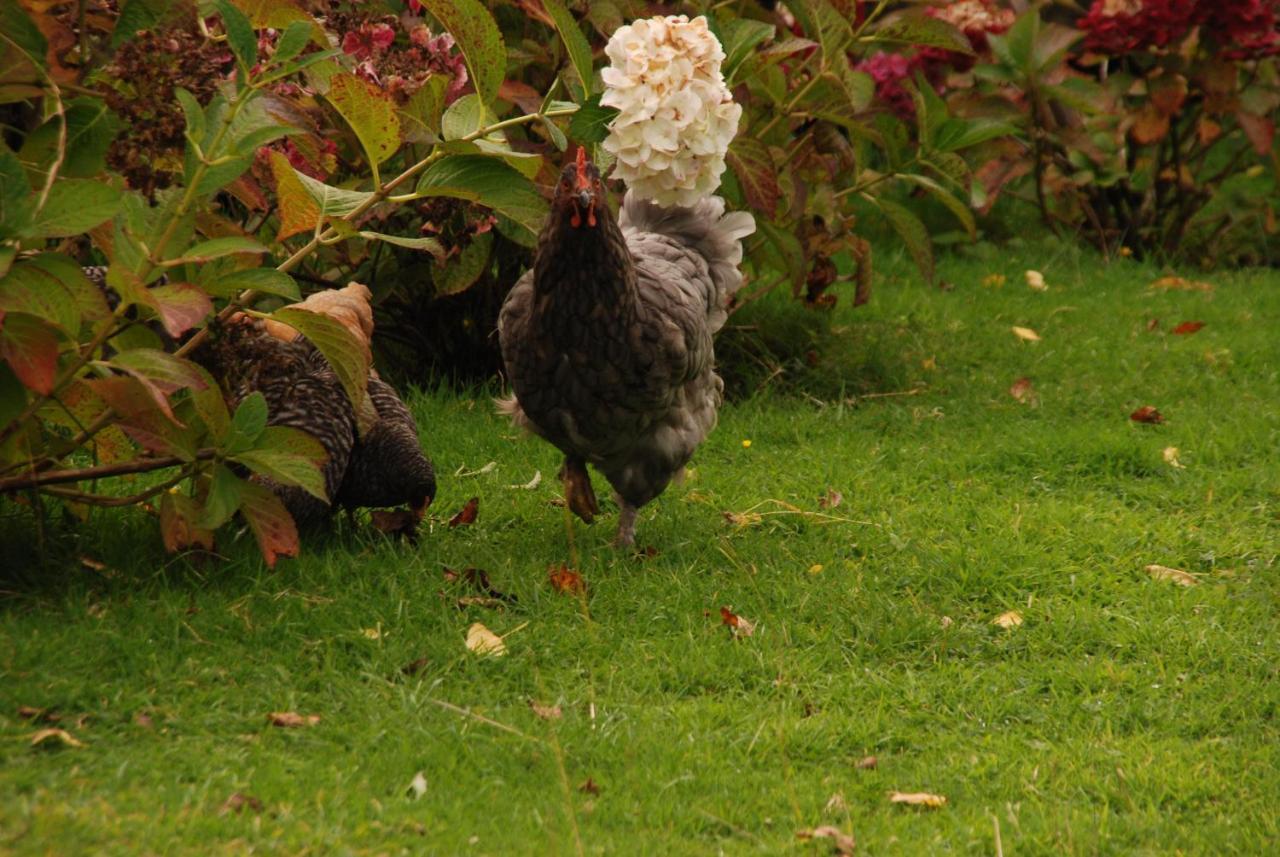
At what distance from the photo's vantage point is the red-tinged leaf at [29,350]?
9.68 ft

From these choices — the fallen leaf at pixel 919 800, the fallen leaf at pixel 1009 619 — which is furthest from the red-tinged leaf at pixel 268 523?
the fallen leaf at pixel 1009 619

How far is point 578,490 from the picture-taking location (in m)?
4.33

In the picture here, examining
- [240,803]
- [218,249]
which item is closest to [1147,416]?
[218,249]

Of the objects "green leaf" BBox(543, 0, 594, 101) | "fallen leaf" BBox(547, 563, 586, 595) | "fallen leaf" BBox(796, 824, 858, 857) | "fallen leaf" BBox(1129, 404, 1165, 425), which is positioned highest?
"green leaf" BBox(543, 0, 594, 101)

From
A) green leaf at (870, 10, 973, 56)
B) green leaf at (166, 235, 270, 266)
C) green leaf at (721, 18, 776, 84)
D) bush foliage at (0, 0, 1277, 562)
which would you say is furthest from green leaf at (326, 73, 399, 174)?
green leaf at (870, 10, 973, 56)

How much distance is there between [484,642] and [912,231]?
2769 millimetres

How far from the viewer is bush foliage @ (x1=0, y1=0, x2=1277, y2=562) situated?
3.05m

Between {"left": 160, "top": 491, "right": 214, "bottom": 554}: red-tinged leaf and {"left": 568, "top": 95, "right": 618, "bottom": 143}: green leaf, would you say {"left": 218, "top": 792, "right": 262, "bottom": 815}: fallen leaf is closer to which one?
{"left": 160, "top": 491, "right": 214, "bottom": 554}: red-tinged leaf

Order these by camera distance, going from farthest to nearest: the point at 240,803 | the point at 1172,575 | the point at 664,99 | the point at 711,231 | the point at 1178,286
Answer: the point at 1178,286 < the point at 711,231 < the point at 1172,575 < the point at 664,99 < the point at 240,803

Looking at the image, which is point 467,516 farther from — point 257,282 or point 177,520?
point 257,282

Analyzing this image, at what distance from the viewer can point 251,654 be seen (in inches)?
133

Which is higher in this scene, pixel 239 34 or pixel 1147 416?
pixel 239 34

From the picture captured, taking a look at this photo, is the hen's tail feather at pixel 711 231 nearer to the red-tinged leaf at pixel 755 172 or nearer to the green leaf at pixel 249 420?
the red-tinged leaf at pixel 755 172

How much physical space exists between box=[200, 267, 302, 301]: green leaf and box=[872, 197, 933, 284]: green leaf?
9.48 feet
